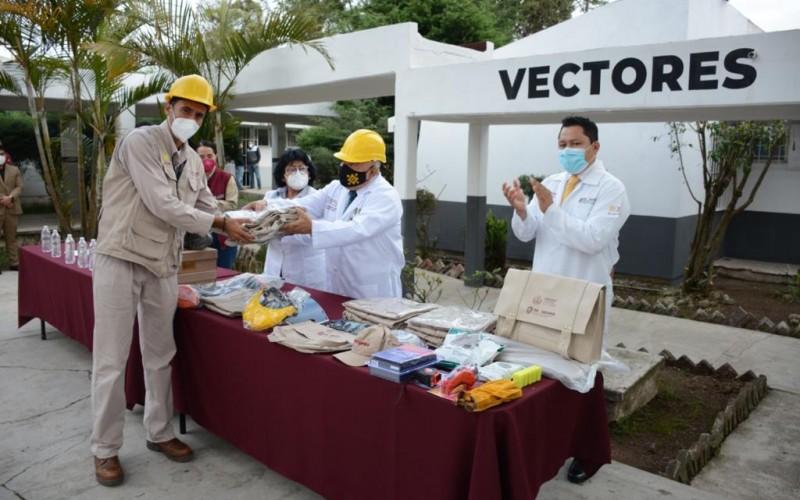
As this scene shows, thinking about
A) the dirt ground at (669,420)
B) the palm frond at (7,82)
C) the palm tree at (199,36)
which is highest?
the palm tree at (199,36)

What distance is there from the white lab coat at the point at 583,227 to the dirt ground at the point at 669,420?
1.11 metres

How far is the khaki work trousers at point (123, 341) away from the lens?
3041mm

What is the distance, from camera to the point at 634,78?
18.8 ft

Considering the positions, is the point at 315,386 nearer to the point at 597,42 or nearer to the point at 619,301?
the point at 619,301

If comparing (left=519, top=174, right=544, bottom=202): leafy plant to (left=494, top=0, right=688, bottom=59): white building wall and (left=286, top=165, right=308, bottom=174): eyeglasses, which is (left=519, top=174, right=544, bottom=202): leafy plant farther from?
(left=286, top=165, right=308, bottom=174): eyeglasses

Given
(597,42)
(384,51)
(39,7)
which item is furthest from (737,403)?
(39,7)

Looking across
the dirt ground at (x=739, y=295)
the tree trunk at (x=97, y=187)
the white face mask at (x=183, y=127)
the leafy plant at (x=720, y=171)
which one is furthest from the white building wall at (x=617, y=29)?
the white face mask at (x=183, y=127)

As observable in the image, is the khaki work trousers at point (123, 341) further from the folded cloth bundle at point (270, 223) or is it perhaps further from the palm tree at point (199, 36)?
the palm tree at point (199, 36)

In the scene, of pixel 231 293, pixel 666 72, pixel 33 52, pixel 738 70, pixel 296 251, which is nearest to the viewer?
pixel 231 293

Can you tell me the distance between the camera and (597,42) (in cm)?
1015

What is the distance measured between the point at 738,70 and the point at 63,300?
560 cm

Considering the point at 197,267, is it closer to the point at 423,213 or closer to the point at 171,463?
the point at 171,463

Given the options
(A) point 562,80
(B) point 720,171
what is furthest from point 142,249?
(B) point 720,171

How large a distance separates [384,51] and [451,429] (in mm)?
6070
